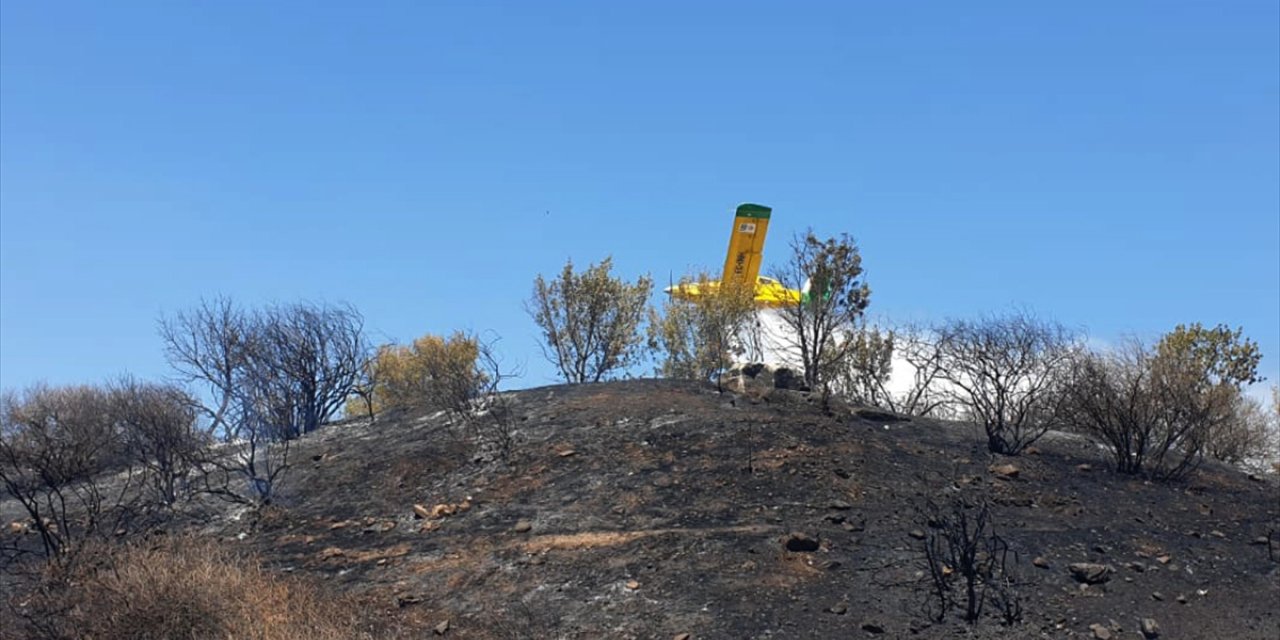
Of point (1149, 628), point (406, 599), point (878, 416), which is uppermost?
point (878, 416)

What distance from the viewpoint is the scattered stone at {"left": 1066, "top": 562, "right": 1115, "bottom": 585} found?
57.2 ft

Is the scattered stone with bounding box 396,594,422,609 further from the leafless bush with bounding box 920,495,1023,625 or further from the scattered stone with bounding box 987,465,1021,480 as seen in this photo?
the scattered stone with bounding box 987,465,1021,480

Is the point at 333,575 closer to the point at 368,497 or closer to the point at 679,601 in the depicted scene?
the point at 368,497

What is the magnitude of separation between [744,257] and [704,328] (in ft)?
26.0

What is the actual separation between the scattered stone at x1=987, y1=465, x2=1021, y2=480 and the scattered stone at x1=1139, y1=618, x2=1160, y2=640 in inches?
199

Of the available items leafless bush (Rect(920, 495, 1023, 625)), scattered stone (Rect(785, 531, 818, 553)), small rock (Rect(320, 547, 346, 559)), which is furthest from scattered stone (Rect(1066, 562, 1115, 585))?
small rock (Rect(320, 547, 346, 559))

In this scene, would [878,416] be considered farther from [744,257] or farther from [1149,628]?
[744,257]

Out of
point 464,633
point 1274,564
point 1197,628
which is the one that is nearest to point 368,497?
point 464,633

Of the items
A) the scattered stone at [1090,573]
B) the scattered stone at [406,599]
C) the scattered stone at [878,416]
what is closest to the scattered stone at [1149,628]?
the scattered stone at [1090,573]

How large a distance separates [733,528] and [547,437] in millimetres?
5532

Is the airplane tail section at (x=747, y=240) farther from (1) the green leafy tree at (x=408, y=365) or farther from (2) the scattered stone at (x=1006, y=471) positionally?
(2) the scattered stone at (x=1006, y=471)

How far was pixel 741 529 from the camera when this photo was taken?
60.2 feet

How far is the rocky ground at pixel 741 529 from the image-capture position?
53.8ft

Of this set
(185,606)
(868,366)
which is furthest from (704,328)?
(185,606)
